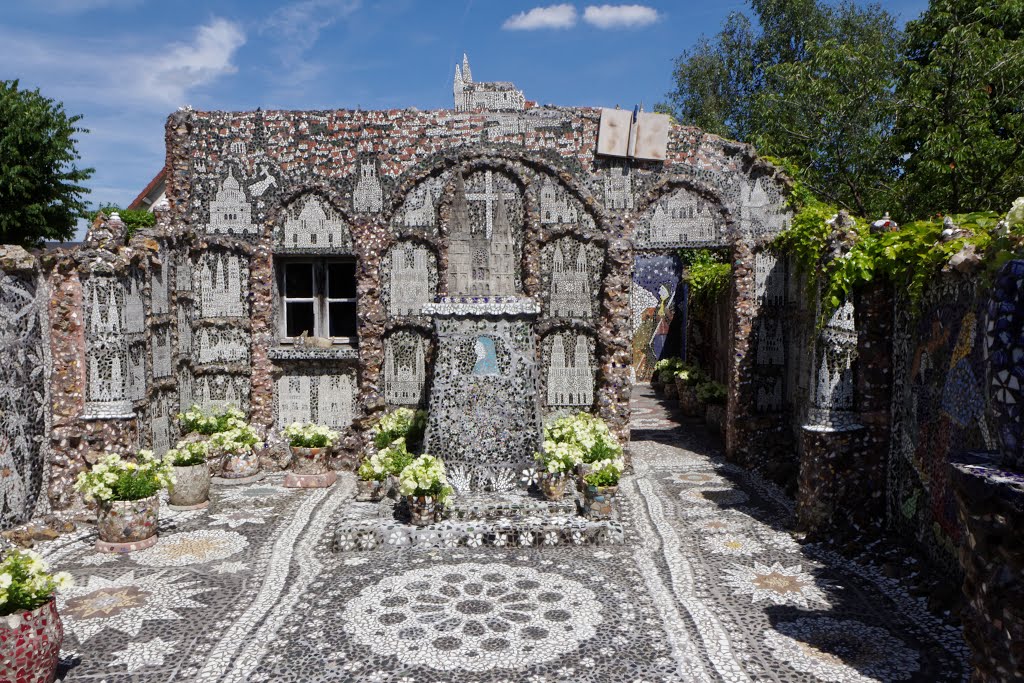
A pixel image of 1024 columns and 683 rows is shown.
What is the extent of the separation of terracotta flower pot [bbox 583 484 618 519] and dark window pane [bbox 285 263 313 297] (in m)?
5.51

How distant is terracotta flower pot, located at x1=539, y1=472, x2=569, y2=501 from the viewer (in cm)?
781

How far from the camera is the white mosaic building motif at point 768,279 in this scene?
10.1 m

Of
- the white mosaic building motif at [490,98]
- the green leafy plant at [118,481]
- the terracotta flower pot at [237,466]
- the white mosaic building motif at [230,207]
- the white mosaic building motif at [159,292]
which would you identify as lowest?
the terracotta flower pot at [237,466]

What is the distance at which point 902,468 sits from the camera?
6719mm

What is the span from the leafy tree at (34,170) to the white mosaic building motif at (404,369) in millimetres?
9989

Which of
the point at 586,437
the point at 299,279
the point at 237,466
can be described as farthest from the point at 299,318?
the point at 586,437

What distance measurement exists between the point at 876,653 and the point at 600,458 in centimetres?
380

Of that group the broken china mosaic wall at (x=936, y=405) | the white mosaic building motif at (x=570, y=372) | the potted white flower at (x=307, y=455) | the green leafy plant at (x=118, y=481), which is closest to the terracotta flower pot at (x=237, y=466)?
the potted white flower at (x=307, y=455)

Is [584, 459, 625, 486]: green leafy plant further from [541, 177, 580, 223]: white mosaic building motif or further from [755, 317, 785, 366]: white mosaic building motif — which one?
[541, 177, 580, 223]: white mosaic building motif

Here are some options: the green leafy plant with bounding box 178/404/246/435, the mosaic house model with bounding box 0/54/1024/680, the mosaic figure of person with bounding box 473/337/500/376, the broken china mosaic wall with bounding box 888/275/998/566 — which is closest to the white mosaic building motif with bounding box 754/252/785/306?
the mosaic house model with bounding box 0/54/1024/680

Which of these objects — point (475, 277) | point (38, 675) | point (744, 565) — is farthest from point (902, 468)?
point (38, 675)

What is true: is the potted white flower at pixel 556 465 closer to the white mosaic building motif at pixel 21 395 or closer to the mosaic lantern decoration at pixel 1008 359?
the white mosaic building motif at pixel 21 395

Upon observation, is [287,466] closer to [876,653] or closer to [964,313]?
[876,653]

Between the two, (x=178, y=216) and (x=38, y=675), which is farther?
(x=178, y=216)
